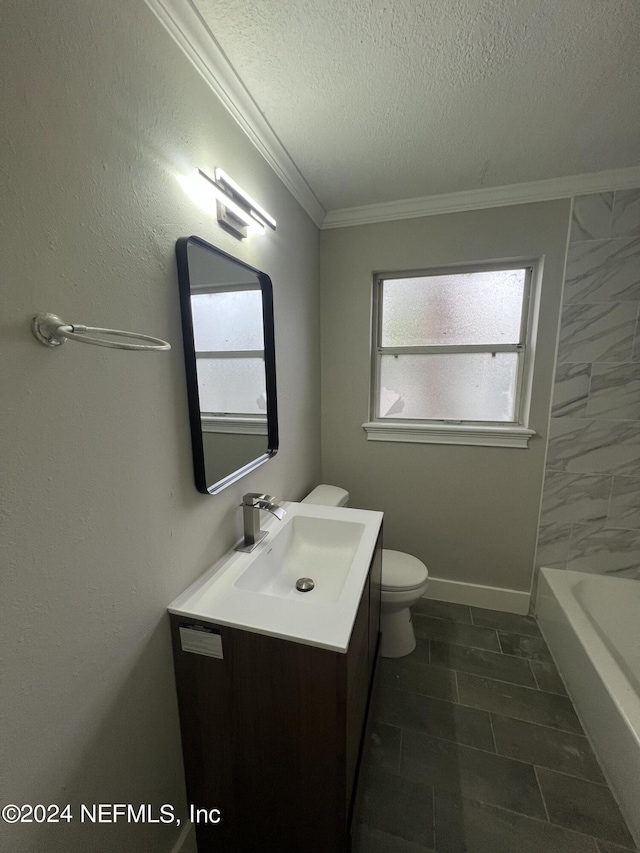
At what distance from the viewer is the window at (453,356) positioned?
6.41 feet

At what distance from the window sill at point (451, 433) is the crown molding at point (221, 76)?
4.57 ft

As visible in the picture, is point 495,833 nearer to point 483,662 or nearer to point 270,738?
point 483,662

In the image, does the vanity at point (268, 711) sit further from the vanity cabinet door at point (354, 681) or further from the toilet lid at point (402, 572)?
the toilet lid at point (402, 572)

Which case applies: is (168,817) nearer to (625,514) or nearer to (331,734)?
(331,734)

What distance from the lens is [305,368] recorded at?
195 centimetres

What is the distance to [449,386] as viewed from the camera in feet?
6.85

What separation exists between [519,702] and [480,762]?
37 centimetres

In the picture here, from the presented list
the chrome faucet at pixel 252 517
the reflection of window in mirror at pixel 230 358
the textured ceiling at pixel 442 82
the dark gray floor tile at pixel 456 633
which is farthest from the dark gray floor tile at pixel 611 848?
the textured ceiling at pixel 442 82

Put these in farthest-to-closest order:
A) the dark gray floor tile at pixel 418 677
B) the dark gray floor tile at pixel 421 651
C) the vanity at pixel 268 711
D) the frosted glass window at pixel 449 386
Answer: the frosted glass window at pixel 449 386 → the dark gray floor tile at pixel 421 651 → the dark gray floor tile at pixel 418 677 → the vanity at pixel 268 711

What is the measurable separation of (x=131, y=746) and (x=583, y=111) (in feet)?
8.04

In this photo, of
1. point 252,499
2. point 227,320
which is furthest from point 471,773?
point 227,320

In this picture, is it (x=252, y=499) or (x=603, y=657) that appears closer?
(x=252, y=499)

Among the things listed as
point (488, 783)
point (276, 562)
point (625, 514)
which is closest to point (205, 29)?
point (276, 562)

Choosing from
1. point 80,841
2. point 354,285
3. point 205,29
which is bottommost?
point 80,841
